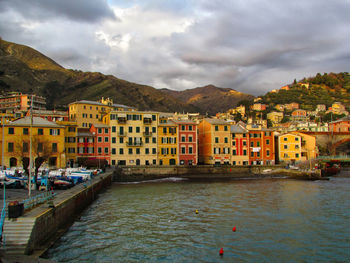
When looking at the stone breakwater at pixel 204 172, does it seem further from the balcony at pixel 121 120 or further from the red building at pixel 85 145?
the balcony at pixel 121 120

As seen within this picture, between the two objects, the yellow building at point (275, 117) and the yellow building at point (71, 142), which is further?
the yellow building at point (275, 117)

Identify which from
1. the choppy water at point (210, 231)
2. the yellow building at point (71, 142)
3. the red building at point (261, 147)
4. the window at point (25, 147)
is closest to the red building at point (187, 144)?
the red building at point (261, 147)

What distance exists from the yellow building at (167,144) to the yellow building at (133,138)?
1276 millimetres

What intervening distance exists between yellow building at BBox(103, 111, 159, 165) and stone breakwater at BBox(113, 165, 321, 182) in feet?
Result: 14.3

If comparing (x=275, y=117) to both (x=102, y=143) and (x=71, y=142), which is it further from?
(x=71, y=142)

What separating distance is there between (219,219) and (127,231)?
28.6 feet

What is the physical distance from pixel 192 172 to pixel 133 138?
1577 cm

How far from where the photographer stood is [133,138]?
7100cm

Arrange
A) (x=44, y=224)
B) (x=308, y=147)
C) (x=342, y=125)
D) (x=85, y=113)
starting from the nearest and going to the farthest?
1. (x=44, y=224)
2. (x=308, y=147)
3. (x=85, y=113)
4. (x=342, y=125)

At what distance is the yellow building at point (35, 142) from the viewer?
5822 cm

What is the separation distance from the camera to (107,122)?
74.5 meters

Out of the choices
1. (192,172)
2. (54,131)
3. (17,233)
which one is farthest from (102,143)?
(17,233)

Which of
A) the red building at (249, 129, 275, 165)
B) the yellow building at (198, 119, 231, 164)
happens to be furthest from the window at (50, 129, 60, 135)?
the red building at (249, 129, 275, 165)

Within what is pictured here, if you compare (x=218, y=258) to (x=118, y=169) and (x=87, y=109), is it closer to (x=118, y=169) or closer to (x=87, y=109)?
(x=118, y=169)
